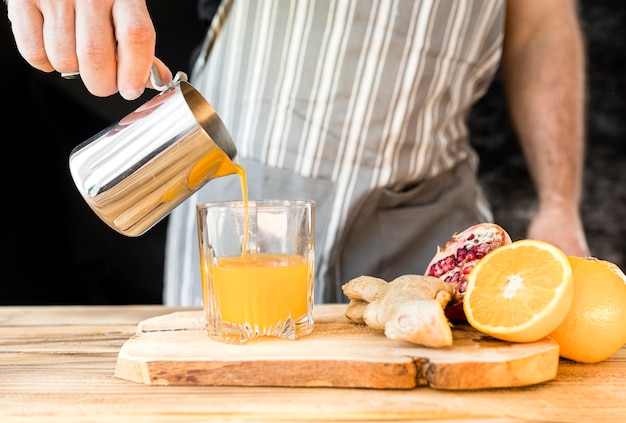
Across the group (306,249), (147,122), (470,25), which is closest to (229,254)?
(306,249)

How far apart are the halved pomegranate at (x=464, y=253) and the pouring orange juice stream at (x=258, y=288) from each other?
0.80 ft

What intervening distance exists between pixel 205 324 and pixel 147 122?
1.05 ft

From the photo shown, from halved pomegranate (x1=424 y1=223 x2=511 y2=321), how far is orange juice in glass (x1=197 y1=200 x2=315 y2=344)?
0.23 m

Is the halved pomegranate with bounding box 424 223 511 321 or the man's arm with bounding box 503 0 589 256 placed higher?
the man's arm with bounding box 503 0 589 256

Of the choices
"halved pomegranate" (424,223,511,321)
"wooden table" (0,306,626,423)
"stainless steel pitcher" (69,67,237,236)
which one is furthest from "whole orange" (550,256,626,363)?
"stainless steel pitcher" (69,67,237,236)

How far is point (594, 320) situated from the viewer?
0.99m

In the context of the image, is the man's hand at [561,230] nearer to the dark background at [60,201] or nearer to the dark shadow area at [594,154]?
the dark background at [60,201]

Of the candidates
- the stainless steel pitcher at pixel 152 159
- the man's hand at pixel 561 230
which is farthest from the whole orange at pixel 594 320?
the man's hand at pixel 561 230

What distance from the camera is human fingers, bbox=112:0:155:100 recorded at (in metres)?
0.98

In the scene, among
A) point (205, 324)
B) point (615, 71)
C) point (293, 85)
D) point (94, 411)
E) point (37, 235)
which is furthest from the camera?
point (615, 71)

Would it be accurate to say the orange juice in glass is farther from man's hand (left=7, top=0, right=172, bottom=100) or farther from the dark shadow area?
the dark shadow area

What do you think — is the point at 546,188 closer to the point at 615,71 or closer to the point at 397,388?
the point at 397,388

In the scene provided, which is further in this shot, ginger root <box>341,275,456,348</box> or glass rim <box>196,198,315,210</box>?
glass rim <box>196,198,315,210</box>

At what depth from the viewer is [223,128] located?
1.10m
